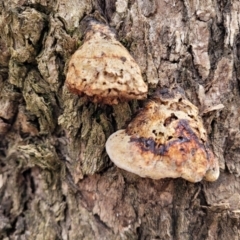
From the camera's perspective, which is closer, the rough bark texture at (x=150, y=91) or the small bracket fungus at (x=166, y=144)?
the small bracket fungus at (x=166, y=144)

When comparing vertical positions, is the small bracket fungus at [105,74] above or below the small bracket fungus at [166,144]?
above

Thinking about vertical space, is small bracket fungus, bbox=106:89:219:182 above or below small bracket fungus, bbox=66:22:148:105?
below

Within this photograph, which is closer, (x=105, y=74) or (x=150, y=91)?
(x=105, y=74)

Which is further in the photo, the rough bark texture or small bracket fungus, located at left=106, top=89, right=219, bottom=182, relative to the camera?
the rough bark texture

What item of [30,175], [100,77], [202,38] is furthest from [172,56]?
[30,175]

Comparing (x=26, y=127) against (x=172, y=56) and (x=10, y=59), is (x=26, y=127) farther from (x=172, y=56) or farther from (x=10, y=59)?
(x=172, y=56)
